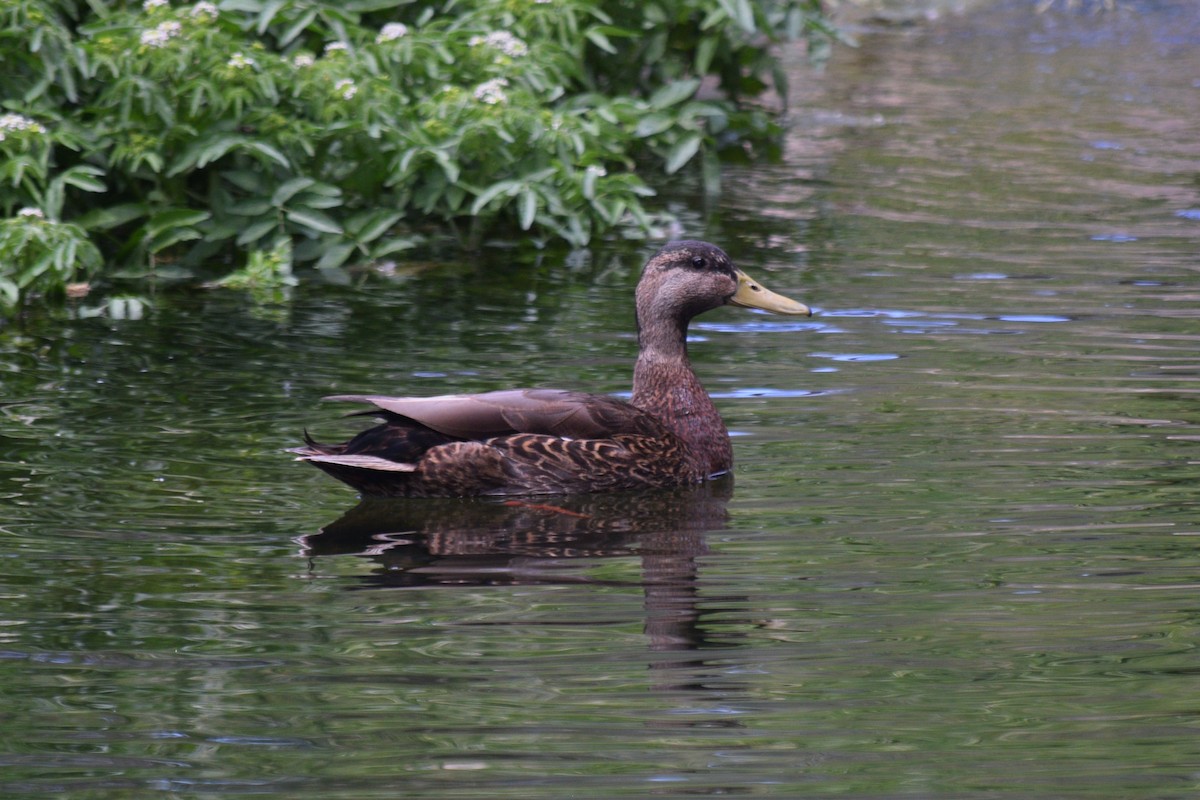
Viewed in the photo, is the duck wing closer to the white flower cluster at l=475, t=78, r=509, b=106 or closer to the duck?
the duck

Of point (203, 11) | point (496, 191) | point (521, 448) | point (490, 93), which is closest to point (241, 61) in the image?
point (203, 11)

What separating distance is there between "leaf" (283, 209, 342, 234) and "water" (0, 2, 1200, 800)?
370 millimetres

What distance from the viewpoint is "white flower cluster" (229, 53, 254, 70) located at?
34.7ft

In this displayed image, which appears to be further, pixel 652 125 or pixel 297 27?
pixel 652 125

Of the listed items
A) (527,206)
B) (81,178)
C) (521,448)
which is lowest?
(521,448)

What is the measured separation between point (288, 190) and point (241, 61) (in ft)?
2.84

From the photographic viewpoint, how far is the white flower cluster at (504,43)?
11492 mm

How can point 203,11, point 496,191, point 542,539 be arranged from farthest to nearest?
point 496,191, point 203,11, point 542,539

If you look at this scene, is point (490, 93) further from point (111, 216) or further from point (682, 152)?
point (111, 216)

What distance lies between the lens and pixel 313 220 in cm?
1108

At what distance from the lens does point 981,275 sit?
10.9 meters

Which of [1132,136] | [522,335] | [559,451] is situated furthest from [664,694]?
[1132,136]

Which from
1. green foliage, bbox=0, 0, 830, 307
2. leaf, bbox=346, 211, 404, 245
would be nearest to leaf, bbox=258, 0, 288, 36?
green foliage, bbox=0, 0, 830, 307

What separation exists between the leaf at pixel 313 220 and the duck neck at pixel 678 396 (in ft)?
11.8
